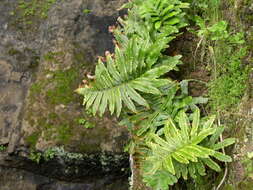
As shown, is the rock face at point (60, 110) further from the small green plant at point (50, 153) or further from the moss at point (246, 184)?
the moss at point (246, 184)

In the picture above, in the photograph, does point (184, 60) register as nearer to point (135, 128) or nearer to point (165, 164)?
point (135, 128)

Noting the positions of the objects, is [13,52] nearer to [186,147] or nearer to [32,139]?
[32,139]

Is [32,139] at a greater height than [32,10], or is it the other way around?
[32,10]

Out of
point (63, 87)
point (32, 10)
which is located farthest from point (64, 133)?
point (32, 10)

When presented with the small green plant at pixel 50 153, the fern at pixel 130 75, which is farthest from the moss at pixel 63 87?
the fern at pixel 130 75

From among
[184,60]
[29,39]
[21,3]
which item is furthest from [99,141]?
[21,3]

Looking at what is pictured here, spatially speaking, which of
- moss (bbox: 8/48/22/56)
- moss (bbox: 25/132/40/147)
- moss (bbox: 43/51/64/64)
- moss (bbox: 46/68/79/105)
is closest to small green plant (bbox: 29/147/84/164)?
moss (bbox: 25/132/40/147)
